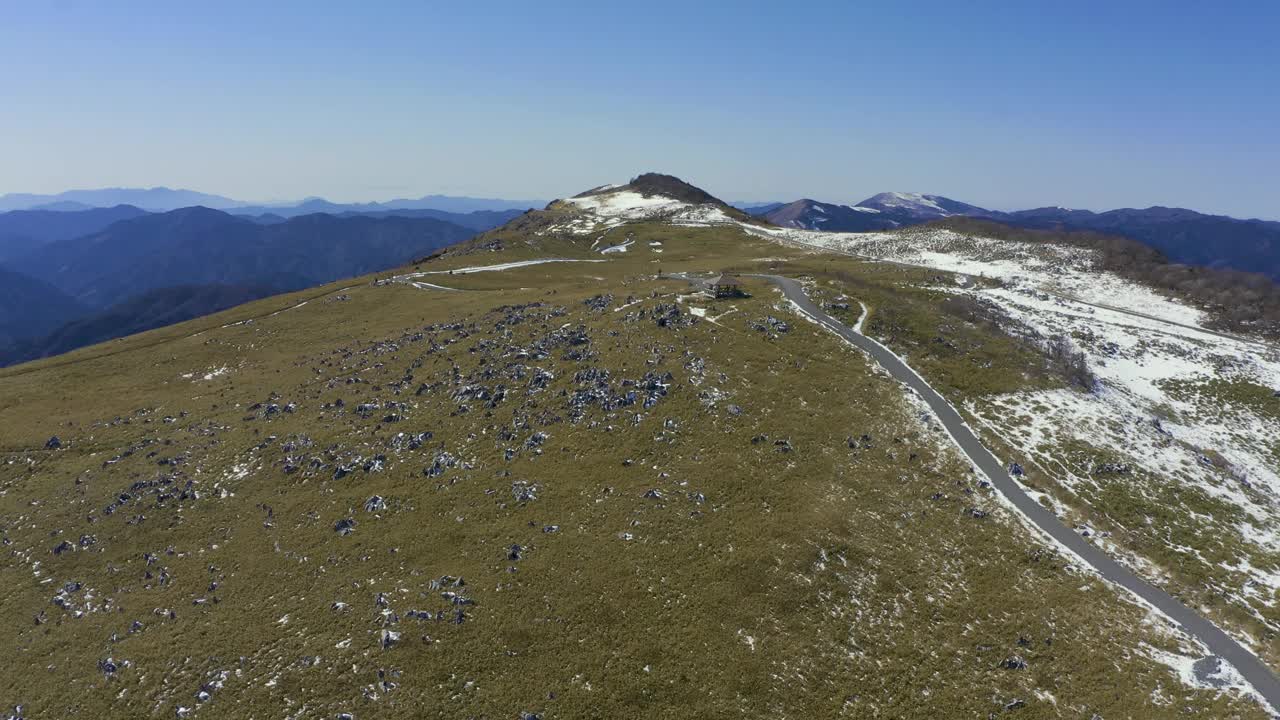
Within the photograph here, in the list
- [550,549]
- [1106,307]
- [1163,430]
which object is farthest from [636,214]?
[550,549]

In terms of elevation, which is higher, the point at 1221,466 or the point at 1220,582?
the point at 1221,466

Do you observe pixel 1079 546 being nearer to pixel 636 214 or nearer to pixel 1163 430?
pixel 1163 430

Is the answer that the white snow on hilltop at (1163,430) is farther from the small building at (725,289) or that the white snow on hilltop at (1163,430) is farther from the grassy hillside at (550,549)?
the small building at (725,289)

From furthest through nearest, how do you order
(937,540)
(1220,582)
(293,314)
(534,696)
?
(293,314)
(937,540)
(1220,582)
(534,696)

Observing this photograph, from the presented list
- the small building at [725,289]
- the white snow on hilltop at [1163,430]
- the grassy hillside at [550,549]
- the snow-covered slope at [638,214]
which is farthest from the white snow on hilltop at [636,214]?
the grassy hillside at [550,549]

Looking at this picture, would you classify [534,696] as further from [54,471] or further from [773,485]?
[54,471]

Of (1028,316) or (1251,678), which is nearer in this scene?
(1251,678)

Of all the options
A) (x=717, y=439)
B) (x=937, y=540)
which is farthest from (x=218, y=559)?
(x=937, y=540)
